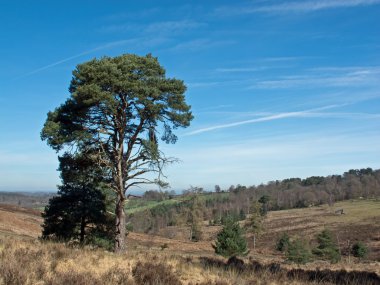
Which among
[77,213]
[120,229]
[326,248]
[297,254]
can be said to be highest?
[77,213]

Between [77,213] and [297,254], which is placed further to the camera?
[297,254]

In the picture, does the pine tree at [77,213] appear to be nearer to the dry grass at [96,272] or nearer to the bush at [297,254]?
the dry grass at [96,272]

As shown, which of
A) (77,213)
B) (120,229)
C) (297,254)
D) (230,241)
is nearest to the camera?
(120,229)

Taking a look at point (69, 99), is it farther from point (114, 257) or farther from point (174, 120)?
point (114, 257)

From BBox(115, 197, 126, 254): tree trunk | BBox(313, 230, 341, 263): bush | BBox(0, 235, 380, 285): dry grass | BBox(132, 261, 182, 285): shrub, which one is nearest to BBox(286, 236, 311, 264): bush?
BBox(313, 230, 341, 263): bush

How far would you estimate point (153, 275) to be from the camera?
8602 millimetres

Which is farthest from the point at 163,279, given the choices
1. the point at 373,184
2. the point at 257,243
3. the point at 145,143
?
the point at 373,184

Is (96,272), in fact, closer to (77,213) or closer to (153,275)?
(153,275)

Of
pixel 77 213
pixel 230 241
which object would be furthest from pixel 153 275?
pixel 230 241

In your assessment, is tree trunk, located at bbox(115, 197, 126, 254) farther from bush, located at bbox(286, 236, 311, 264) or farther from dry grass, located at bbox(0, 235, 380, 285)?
bush, located at bbox(286, 236, 311, 264)

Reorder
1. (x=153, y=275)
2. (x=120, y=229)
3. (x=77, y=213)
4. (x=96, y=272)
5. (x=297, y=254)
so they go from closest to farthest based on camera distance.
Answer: (x=153, y=275) → (x=96, y=272) → (x=120, y=229) → (x=77, y=213) → (x=297, y=254)

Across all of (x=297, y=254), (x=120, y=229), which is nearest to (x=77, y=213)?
(x=120, y=229)

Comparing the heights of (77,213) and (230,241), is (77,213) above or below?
above

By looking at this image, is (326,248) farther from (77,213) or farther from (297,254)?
(77,213)
